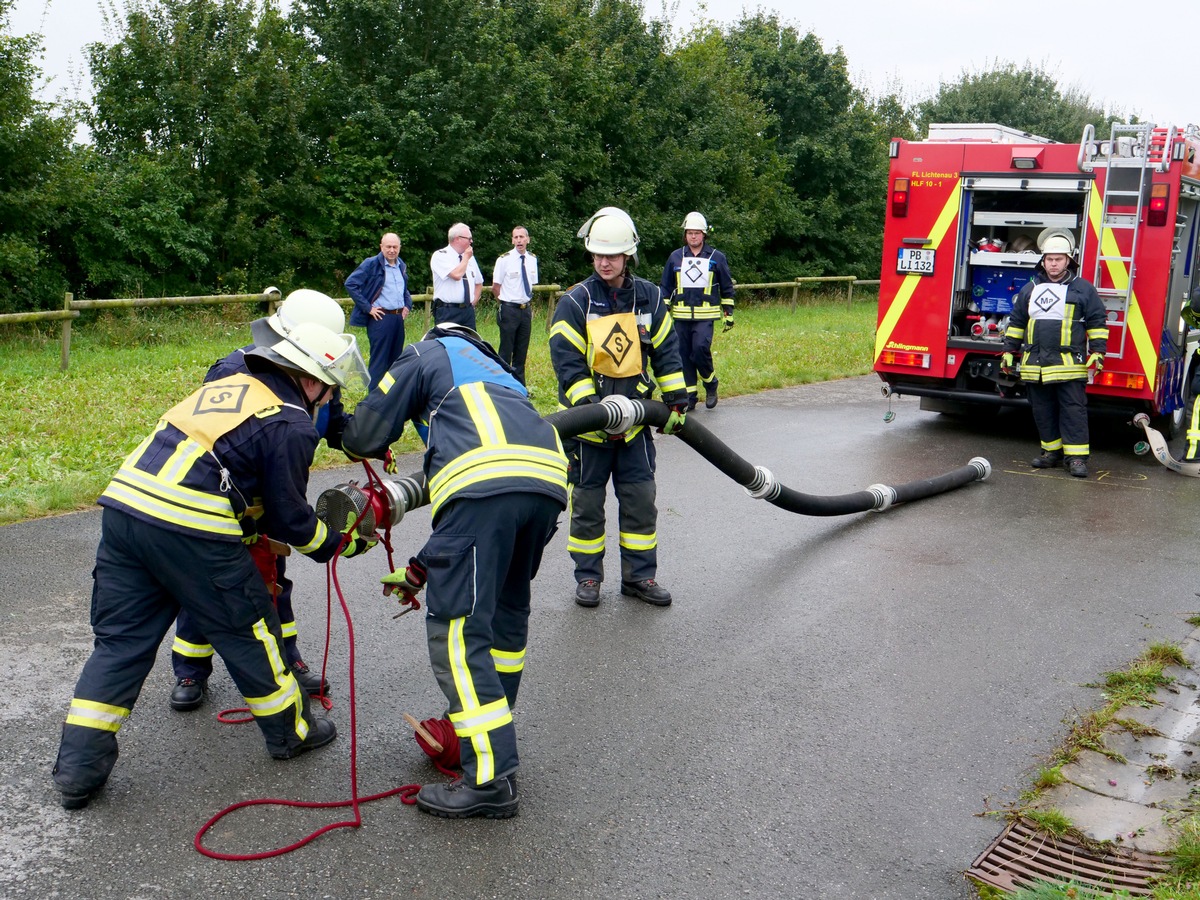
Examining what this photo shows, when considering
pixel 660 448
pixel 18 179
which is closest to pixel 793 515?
pixel 660 448

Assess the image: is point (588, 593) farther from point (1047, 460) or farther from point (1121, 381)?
point (1121, 381)

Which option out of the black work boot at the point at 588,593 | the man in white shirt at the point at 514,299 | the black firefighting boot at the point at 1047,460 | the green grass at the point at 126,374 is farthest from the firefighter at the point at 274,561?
the man in white shirt at the point at 514,299

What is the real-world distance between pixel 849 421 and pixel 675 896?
8.75m

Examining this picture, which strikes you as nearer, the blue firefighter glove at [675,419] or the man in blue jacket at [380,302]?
the blue firefighter glove at [675,419]

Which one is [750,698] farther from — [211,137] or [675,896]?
[211,137]

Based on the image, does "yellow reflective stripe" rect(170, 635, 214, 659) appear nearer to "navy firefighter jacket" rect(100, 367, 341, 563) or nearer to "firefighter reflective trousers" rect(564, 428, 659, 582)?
"navy firefighter jacket" rect(100, 367, 341, 563)

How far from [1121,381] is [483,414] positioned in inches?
299

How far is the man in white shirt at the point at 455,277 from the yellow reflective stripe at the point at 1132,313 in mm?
5714

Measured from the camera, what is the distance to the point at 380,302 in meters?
11.1

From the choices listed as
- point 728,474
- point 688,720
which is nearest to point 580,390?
point 728,474

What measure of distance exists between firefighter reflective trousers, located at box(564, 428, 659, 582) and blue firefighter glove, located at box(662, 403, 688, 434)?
0.52 feet

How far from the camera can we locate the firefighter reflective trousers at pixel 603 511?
582cm

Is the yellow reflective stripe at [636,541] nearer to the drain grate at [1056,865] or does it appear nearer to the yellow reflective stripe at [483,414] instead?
the yellow reflective stripe at [483,414]

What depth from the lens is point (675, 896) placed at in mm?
3205
